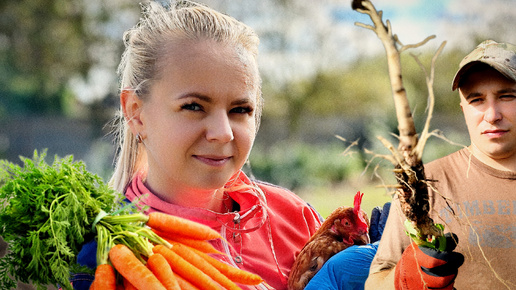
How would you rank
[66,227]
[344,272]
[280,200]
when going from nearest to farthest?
[66,227] → [344,272] → [280,200]

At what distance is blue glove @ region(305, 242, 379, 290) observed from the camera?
167cm

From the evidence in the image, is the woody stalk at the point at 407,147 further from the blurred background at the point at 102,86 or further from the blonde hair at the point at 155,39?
the blurred background at the point at 102,86

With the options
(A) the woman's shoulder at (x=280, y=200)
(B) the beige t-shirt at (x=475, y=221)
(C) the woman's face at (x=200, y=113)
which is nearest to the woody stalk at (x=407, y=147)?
(B) the beige t-shirt at (x=475, y=221)

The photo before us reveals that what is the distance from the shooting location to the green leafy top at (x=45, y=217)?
135cm

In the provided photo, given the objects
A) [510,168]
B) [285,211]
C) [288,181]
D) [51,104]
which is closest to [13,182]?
[285,211]

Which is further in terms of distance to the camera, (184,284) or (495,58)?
(495,58)

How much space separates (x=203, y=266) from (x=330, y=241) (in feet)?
1.57

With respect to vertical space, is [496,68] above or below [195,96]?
above

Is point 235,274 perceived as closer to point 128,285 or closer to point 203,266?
point 203,266

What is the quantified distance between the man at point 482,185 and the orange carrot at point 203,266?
48 cm

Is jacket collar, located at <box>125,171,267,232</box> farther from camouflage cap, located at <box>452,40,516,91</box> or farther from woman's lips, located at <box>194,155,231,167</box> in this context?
camouflage cap, located at <box>452,40,516,91</box>

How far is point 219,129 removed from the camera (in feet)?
5.06

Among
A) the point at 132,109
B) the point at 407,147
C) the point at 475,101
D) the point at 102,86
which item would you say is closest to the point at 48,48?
the point at 102,86

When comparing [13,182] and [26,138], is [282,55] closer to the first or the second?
[26,138]
